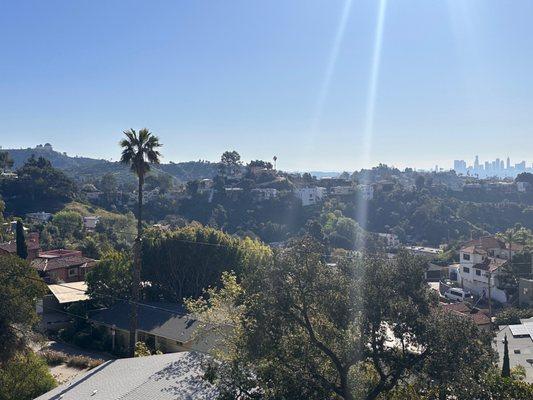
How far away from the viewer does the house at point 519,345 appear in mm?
18902

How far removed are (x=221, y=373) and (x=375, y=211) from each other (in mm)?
75031

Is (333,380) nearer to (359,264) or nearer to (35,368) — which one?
(359,264)

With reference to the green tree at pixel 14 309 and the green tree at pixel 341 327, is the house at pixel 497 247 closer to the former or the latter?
the green tree at pixel 341 327

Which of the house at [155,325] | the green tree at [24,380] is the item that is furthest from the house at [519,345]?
the green tree at [24,380]

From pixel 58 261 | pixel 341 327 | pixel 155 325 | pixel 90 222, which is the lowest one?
pixel 155 325

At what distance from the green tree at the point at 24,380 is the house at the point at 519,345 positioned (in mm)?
15463

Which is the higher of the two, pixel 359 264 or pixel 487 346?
pixel 359 264

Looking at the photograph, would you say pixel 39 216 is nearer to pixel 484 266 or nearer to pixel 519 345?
pixel 484 266

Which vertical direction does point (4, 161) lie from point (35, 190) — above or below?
above

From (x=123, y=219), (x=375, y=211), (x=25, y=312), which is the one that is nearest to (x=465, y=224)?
(x=375, y=211)

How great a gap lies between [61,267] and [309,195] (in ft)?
183

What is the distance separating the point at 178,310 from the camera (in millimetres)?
25531

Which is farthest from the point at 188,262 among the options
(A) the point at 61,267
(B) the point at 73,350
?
(A) the point at 61,267

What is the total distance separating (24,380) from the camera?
47.5 ft
